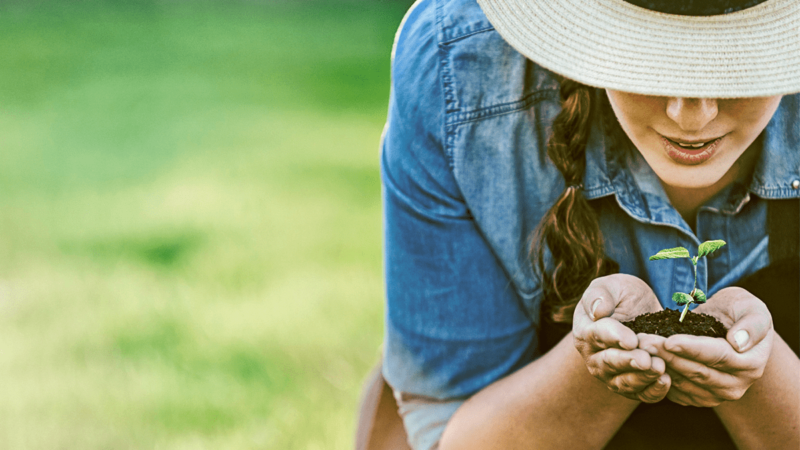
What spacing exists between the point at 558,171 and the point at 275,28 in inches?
381

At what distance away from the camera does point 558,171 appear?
196cm

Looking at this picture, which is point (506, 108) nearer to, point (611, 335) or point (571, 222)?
point (571, 222)

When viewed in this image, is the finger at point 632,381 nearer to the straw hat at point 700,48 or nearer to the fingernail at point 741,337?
the fingernail at point 741,337

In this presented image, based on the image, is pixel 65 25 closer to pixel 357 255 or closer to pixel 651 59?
pixel 357 255

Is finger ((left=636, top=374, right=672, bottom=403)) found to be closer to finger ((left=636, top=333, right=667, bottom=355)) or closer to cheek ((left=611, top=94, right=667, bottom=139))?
finger ((left=636, top=333, right=667, bottom=355))

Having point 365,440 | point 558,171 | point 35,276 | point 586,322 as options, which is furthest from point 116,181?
point 586,322

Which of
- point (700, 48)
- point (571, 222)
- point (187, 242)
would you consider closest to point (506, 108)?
point (571, 222)

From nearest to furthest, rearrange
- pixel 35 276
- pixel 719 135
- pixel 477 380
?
1. pixel 719 135
2. pixel 477 380
3. pixel 35 276

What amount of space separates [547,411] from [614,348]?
0.50 meters

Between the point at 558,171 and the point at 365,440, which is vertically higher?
the point at 558,171

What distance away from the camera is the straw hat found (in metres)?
1.39

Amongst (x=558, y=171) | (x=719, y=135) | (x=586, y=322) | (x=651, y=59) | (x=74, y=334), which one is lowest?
(x=74, y=334)

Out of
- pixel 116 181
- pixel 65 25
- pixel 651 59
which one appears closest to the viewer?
pixel 651 59

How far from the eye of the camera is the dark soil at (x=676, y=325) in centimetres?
151
